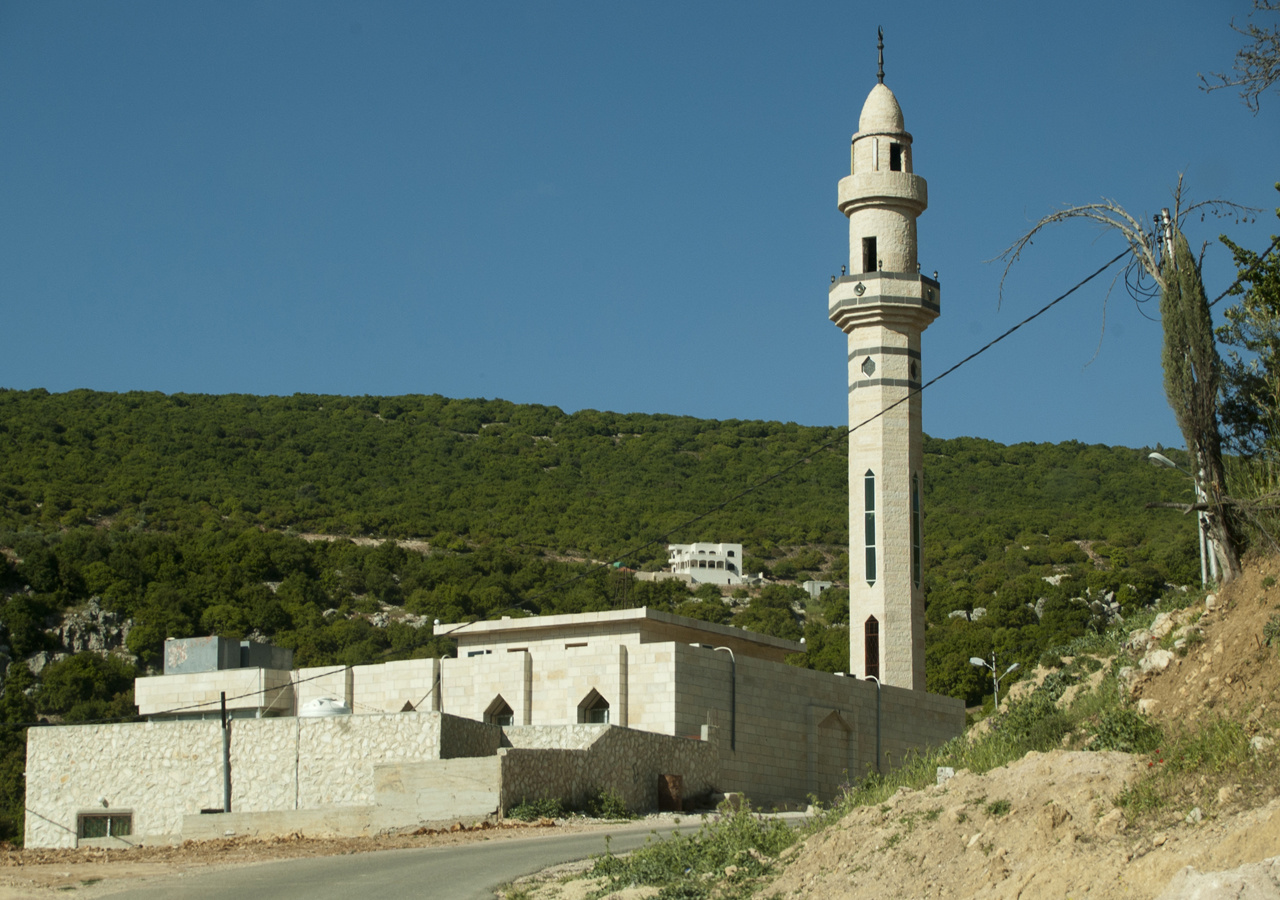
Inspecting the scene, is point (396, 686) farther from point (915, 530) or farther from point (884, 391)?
point (884, 391)

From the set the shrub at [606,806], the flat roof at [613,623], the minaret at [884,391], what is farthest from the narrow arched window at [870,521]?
the shrub at [606,806]

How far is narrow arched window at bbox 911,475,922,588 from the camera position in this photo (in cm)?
3612

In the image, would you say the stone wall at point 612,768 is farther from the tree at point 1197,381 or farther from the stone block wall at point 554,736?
the tree at point 1197,381

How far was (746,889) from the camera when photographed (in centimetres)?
1146

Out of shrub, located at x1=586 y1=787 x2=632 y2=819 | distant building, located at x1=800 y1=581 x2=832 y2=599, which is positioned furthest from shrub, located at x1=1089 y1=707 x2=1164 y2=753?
distant building, located at x1=800 y1=581 x2=832 y2=599

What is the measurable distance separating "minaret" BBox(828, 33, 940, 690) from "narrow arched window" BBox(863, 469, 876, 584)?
0.09ft

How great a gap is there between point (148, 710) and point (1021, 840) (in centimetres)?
3079

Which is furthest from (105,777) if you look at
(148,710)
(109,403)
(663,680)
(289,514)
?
(109,403)

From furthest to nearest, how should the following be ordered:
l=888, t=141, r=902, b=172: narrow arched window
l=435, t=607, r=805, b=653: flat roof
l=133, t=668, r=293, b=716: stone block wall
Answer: l=888, t=141, r=902, b=172: narrow arched window < l=133, t=668, r=293, b=716: stone block wall < l=435, t=607, r=805, b=653: flat roof

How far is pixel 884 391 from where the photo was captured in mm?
36469

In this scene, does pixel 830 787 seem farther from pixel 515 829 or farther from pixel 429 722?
pixel 515 829

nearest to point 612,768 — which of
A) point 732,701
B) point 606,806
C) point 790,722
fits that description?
point 606,806

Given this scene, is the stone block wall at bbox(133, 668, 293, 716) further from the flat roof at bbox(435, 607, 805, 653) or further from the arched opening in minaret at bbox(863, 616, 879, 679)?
the arched opening in minaret at bbox(863, 616, 879, 679)

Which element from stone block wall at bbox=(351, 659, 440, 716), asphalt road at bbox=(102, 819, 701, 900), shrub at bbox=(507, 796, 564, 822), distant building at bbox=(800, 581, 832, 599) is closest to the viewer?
asphalt road at bbox=(102, 819, 701, 900)
